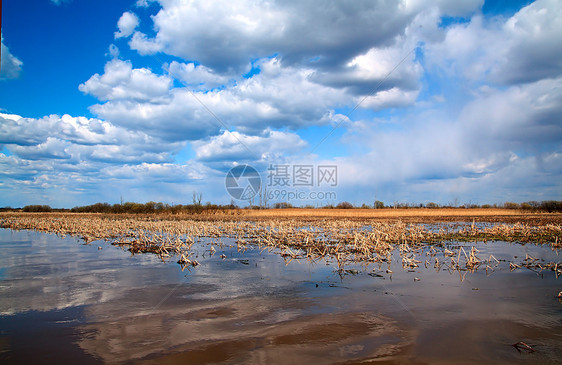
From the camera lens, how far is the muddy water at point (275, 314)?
4387 mm

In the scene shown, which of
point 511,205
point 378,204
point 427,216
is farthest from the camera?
point 378,204

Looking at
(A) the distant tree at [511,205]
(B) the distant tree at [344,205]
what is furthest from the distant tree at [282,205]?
(A) the distant tree at [511,205]

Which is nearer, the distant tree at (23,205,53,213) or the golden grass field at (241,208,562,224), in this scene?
the golden grass field at (241,208,562,224)

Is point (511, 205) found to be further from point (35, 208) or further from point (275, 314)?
point (35, 208)

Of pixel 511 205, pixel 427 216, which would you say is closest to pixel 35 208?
pixel 427 216

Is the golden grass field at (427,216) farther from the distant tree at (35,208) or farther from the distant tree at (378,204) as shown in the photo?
the distant tree at (35,208)

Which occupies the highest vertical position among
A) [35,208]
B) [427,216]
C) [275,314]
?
[35,208]

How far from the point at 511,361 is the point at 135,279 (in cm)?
800

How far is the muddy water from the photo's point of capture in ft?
14.4

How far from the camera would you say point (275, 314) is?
5.89 metres

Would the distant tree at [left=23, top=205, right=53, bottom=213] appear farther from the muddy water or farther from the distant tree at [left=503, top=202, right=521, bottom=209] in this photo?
the distant tree at [left=503, top=202, right=521, bottom=209]

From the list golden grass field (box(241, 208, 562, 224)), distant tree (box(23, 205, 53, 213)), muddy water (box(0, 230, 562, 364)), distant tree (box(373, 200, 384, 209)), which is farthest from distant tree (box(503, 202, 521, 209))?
distant tree (box(23, 205, 53, 213))

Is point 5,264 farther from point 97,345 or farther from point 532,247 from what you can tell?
point 532,247

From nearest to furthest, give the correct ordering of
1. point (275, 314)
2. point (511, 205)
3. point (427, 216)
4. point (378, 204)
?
1. point (275, 314)
2. point (427, 216)
3. point (511, 205)
4. point (378, 204)
